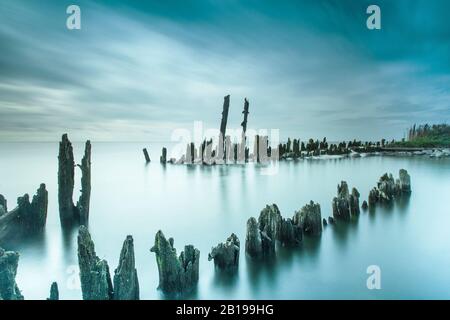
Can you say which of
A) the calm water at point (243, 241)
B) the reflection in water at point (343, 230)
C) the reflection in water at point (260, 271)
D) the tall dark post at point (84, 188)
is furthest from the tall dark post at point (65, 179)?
the reflection in water at point (343, 230)

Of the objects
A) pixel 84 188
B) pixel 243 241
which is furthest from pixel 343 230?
pixel 84 188

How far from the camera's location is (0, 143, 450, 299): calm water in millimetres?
4488

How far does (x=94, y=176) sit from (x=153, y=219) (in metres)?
9.46

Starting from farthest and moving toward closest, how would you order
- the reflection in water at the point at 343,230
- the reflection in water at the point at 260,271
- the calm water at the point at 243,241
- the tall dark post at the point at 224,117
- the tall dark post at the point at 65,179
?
the tall dark post at the point at 224,117, the tall dark post at the point at 65,179, the reflection in water at the point at 343,230, the reflection in water at the point at 260,271, the calm water at the point at 243,241

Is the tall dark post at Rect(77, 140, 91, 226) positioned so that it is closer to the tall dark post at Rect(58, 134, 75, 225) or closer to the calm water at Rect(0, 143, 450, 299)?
the tall dark post at Rect(58, 134, 75, 225)

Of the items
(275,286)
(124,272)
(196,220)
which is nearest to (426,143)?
(196,220)

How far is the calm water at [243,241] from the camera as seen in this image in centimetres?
449

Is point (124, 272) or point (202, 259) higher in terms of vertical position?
point (124, 272)

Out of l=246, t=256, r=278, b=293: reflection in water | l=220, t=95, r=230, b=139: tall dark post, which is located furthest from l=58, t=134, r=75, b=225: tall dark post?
l=220, t=95, r=230, b=139: tall dark post

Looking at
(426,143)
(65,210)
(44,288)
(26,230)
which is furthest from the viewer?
(426,143)

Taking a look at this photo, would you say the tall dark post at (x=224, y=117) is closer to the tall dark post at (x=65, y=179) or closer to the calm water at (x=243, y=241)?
the calm water at (x=243, y=241)

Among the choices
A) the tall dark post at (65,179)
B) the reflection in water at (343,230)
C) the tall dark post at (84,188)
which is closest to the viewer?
the reflection in water at (343,230)

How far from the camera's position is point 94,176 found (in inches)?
642

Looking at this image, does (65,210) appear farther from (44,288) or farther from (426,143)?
(426,143)
